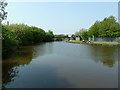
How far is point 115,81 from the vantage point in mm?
5309

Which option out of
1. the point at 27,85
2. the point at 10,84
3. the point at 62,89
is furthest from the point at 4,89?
the point at 62,89

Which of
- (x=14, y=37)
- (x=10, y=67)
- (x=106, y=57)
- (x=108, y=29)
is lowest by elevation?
(x=10, y=67)

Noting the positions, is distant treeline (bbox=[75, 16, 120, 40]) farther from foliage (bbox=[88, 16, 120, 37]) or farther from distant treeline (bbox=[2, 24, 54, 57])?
distant treeline (bbox=[2, 24, 54, 57])

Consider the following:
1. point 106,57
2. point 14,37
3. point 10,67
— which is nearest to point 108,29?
point 106,57

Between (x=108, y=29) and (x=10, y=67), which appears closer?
(x=10, y=67)

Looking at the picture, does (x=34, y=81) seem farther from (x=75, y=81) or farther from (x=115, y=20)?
(x=115, y=20)

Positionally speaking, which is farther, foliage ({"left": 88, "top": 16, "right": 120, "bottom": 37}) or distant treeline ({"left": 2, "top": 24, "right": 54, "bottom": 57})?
foliage ({"left": 88, "top": 16, "right": 120, "bottom": 37})

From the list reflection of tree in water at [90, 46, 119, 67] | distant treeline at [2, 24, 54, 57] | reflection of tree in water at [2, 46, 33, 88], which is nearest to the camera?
reflection of tree in water at [2, 46, 33, 88]

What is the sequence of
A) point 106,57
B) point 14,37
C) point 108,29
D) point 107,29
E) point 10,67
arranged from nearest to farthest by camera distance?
1. point 10,67
2. point 106,57
3. point 14,37
4. point 108,29
5. point 107,29

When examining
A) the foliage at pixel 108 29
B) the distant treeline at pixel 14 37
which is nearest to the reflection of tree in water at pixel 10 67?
the distant treeline at pixel 14 37

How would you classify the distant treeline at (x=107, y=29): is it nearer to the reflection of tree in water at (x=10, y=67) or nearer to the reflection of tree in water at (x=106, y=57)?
the reflection of tree in water at (x=106, y=57)

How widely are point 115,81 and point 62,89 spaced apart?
2.68 m

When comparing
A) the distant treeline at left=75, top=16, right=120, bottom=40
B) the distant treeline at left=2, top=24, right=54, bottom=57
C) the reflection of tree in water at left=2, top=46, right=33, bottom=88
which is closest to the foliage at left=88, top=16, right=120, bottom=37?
the distant treeline at left=75, top=16, right=120, bottom=40

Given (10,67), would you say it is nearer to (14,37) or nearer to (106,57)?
(106,57)
